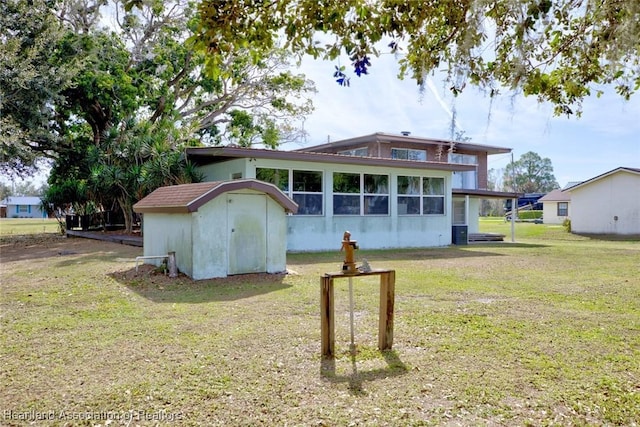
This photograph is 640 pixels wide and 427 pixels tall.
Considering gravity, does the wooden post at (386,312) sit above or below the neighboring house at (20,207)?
below

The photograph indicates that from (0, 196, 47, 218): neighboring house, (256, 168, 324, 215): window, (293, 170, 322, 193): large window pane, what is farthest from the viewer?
(0, 196, 47, 218): neighboring house

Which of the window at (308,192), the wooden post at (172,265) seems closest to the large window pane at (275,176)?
the window at (308,192)

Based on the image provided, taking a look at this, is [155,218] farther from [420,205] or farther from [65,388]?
[420,205]

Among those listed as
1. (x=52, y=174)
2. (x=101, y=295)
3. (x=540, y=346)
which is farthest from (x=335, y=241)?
(x=52, y=174)

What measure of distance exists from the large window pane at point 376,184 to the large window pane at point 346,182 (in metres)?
0.39

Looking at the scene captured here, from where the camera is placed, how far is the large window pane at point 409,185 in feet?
53.8

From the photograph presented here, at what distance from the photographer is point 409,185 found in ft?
54.5

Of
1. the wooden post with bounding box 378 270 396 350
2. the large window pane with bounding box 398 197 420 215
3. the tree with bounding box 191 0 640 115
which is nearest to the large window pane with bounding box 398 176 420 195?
the large window pane with bounding box 398 197 420 215

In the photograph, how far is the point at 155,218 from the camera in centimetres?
953

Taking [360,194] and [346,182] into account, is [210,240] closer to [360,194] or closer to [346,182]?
[346,182]

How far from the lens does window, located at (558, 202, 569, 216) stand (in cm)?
3988

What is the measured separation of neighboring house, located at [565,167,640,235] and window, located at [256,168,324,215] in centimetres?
2014

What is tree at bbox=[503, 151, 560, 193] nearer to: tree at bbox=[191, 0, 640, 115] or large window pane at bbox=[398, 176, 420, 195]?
large window pane at bbox=[398, 176, 420, 195]

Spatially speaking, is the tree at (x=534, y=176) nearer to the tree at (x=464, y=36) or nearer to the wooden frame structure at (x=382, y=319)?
the tree at (x=464, y=36)
